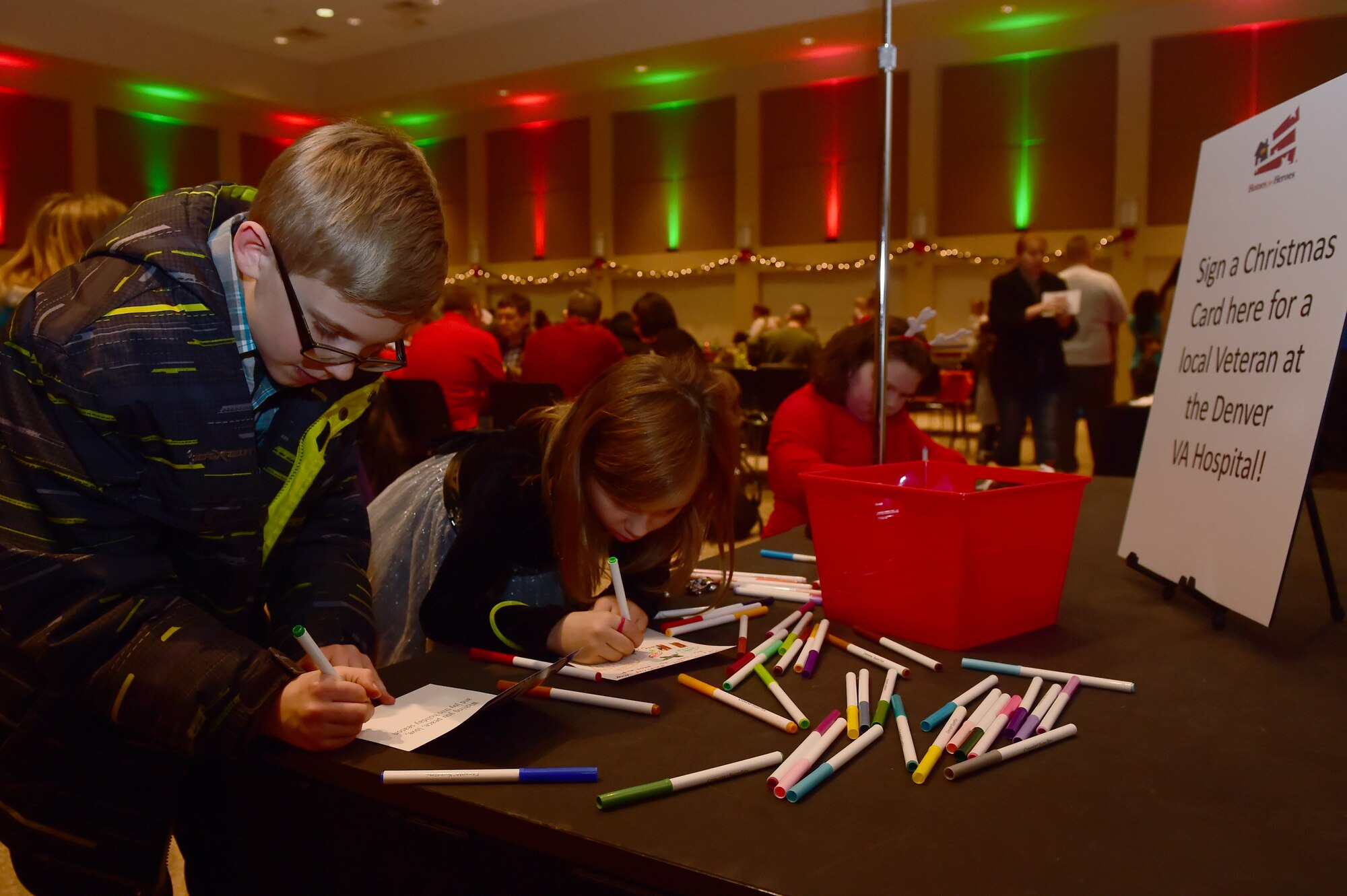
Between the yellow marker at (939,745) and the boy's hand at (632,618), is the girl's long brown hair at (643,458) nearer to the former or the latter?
the boy's hand at (632,618)

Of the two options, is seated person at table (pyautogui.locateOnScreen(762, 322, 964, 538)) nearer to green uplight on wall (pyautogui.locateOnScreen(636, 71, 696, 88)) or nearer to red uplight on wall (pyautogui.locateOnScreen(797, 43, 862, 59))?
red uplight on wall (pyautogui.locateOnScreen(797, 43, 862, 59))

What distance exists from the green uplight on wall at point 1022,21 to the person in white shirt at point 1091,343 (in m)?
4.17

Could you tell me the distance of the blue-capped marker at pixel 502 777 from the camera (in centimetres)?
78

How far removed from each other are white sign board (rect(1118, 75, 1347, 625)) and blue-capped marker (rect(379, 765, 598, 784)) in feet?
2.90

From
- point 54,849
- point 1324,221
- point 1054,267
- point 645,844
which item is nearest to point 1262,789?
point 645,844

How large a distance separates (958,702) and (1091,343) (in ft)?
17.8

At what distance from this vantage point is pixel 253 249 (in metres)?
0.95

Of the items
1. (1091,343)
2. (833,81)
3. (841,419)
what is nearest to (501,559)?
(841,419)

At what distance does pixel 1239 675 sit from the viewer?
3.44 feet

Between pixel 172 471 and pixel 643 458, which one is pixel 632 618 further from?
pixel 172 471

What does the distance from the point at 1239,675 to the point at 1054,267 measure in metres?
9.38

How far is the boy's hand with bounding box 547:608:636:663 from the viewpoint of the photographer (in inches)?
43.1

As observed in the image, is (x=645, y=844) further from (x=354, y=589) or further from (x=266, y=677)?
(x=354, y=589)

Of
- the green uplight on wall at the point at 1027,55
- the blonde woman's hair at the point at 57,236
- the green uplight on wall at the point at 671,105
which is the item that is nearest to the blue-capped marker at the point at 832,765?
the blonde woman's hair at the point at 57,236
